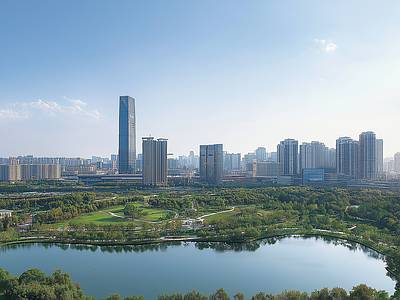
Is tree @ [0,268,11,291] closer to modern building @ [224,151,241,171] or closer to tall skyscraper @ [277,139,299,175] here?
tall skyscraper @ [277,139,299,175]

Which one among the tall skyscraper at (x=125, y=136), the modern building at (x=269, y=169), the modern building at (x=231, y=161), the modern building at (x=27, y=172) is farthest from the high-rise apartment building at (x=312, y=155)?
the modern building at (x=27, y=172)

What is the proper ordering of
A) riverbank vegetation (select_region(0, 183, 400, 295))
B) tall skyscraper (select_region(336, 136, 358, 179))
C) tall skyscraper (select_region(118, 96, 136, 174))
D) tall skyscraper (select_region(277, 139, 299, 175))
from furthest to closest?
tall skyscraper (select_region(118, 96, 136, 174))
tall skyscraper (select_region(277, 139, 299, 175))
tall skyscraper (select_region(336, 136, 358, 179))
riverbank vegetation (select_region(0, 183, 400, 295))

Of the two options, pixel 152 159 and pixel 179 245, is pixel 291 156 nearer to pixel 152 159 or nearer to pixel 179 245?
pixel 152 159

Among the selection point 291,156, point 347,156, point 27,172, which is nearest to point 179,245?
point 347,156

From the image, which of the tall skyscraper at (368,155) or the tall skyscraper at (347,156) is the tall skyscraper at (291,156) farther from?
the tall skyscraper at (368,155)

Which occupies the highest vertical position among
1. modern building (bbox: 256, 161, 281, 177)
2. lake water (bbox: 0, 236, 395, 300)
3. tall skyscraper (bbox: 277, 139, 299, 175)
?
tall skyscraper (bbox: 277, 139, 299, 175)

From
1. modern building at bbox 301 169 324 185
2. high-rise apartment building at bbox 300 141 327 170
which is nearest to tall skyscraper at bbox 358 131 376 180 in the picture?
modern building at bbox 301 169 324 185
